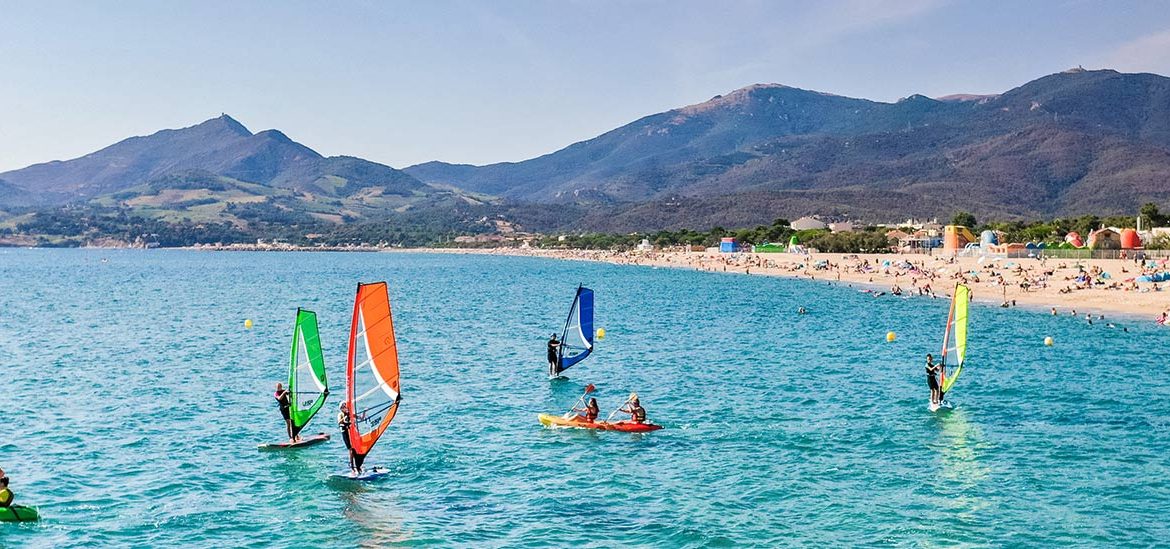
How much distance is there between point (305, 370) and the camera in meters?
25.6

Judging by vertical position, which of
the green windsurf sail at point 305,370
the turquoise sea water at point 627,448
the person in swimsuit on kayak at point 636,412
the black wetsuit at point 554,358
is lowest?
the turquoise sea water at point 627,448

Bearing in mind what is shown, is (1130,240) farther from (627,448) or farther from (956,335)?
(627,448)

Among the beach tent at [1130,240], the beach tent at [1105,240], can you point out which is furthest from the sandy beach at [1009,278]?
the beach tent at [1130,240]

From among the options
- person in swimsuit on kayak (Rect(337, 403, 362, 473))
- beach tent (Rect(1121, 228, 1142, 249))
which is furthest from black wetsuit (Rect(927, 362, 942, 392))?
beach tent (Rect(1121, 228, 1142, 249))

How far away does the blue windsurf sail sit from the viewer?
39.7 meters

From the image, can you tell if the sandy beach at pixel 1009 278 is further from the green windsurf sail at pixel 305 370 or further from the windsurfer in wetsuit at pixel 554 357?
the green windsurf sail at pixel 305 370

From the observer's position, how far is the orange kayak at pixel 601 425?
28688 millimetres

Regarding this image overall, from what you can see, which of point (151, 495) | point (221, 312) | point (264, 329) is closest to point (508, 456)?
point (151, 495)

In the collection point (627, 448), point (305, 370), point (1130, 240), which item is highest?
point (1130, 240)

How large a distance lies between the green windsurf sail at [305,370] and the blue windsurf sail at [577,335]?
48.3 ft

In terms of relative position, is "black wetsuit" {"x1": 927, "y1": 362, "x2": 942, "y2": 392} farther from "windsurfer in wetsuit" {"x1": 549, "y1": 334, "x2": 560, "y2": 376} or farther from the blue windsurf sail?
"windsurfer in wetsuit" {"x1": 549, "y1": 334, "x2": 560, "y2": 376}

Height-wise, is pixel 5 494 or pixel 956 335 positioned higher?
pixel 956 335

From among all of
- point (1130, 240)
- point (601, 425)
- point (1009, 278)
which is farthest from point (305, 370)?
point (1130, 240)

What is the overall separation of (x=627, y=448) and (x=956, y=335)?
12.8 metres
